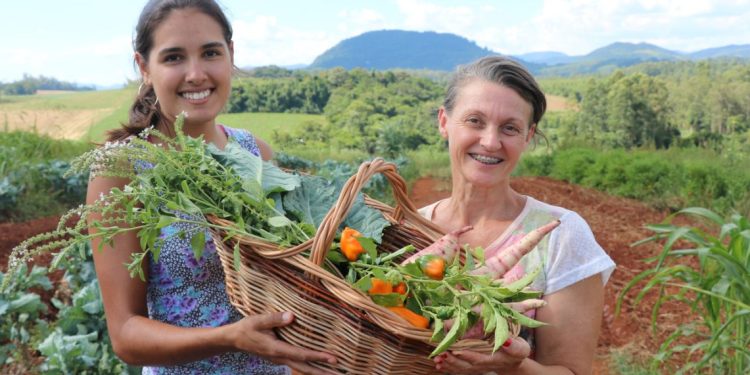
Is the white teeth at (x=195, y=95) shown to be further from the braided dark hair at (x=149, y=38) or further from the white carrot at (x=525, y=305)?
the white carrot at (x=525, y=305)

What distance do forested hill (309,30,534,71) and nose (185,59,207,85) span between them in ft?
321

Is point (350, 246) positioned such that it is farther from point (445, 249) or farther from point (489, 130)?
point (489, 130)

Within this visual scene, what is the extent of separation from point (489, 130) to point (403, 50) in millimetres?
126338

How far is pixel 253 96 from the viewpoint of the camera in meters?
27.7

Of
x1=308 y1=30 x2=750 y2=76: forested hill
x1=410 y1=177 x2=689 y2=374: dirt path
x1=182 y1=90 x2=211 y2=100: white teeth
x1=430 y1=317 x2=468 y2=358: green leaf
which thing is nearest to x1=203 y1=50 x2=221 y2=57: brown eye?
x1=182 y1=90 x2=211 y2=100: white teeth

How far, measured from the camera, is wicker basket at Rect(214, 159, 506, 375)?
127 centimetres

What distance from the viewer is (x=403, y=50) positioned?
12538cm

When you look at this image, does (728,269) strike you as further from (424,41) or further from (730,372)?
(424,41)

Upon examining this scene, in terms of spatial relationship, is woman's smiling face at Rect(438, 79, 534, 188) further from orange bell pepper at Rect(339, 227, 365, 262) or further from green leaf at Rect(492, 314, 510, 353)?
green leaf at Rect(492, 314, 510, 353)

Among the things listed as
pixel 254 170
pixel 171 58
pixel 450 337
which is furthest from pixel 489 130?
pixel 171 58

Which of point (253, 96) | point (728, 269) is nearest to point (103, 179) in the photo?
point (728, 269)

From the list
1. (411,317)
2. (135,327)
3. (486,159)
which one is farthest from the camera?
(486,159)

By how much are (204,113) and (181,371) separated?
68 cm

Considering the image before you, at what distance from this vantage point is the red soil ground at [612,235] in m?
5.04
